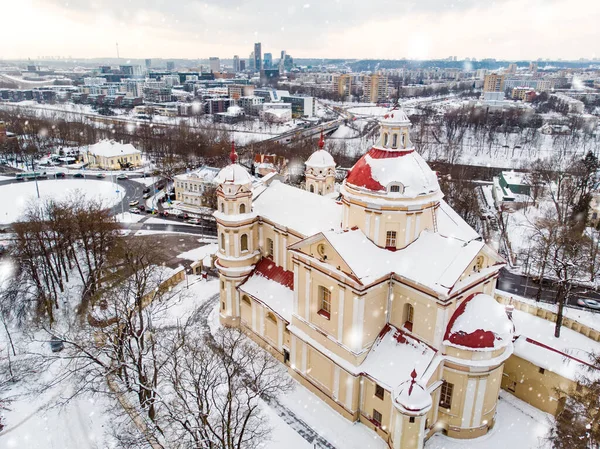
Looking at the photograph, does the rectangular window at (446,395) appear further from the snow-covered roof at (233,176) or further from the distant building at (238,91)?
the distant building at (238,91)

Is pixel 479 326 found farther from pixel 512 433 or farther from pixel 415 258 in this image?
pixel 512 433

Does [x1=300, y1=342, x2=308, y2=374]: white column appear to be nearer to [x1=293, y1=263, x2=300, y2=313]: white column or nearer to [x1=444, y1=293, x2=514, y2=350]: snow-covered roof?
[x1=293, y1=263, x2=300, y2=313]: white column

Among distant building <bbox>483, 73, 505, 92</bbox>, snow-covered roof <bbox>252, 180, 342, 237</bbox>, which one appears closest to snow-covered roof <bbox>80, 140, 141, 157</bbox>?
snow-covered roof <bbox>252, 180, 342, 237</bbox>

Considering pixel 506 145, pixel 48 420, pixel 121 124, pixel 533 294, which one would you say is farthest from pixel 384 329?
pixel 121 124

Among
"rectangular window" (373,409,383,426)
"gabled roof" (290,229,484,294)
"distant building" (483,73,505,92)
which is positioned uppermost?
"distant building" (483,73,505,92)

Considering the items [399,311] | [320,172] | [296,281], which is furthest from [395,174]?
[320,172]

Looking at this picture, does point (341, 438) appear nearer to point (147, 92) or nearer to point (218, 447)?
point (218, 447)
